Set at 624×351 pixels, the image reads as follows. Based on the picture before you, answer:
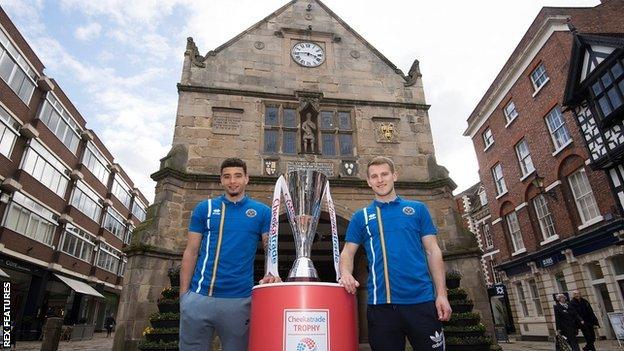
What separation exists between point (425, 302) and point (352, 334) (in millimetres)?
569

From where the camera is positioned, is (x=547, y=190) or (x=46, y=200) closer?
(x=547, y=190)

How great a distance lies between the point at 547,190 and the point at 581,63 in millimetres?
5463

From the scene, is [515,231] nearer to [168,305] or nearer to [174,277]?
[174,277]

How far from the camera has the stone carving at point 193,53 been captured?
1095cm

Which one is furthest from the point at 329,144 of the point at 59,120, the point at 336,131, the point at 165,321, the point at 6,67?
the point at 59,120

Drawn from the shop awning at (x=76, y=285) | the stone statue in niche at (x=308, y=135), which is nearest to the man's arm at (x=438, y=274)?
the stone statue in niche at (x=308, y=135)

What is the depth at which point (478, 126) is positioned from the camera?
2252 centimetres

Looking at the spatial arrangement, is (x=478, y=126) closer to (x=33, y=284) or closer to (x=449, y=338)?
(x=449, y=338)

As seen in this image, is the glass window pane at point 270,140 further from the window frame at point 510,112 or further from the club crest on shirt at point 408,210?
the window frame at point 510,112

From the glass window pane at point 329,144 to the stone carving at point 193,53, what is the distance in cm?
440

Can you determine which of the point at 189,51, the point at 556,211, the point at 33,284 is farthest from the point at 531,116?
the point at 33,284

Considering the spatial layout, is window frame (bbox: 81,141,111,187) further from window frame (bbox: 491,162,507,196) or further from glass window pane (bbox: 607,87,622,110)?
glass window pane (bbox: 607,87,622,110)

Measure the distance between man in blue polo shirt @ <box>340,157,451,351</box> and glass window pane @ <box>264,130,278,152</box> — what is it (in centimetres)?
765

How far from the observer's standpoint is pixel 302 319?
2406 mm
